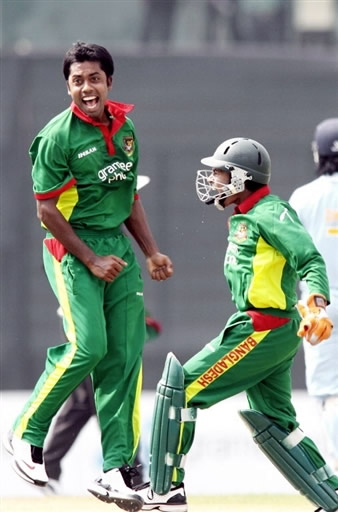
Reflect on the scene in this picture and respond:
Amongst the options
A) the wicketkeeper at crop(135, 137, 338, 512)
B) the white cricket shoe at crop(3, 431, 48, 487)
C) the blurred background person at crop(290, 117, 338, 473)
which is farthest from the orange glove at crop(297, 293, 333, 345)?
the blurred background person at crop(290, 117, 338, 473)

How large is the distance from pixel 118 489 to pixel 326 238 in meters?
1.90

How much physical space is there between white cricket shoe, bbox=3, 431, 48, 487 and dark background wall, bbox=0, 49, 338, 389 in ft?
16.6

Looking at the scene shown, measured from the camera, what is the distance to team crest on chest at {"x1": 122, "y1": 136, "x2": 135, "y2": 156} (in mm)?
6699

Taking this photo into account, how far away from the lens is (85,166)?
6586 mm

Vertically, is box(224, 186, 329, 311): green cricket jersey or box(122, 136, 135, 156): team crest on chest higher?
box(122, 136, 135, 156): team crest on chest

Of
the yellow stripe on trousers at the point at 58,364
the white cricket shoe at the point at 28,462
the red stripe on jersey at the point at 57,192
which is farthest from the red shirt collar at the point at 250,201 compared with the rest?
the white cricket shoe at the point at 28,462

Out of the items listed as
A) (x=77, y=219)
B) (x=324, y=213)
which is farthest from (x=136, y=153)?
(x=324, y=213)

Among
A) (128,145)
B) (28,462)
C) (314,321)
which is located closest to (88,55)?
(128,145)

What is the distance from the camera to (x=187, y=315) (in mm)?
11938

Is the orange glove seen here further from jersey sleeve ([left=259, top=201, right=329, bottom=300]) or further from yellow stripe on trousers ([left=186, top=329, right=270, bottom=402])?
yellow stripe on trousers ([left=186, top=329, right=270, bottom=402])

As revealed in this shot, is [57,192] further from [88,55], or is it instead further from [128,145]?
[88,55]

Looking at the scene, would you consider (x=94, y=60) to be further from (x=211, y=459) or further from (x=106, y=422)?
(x=211, y=459)

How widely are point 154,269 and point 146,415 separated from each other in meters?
2.26

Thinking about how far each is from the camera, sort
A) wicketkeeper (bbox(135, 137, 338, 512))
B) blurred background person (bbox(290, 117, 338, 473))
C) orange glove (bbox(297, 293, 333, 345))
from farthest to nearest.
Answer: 1. blurred background person (bbox(290, 117, 338, 473))
2. wicketkeeper (bbox(135, 137, 338, 512))
3. orange glove (bbox(297, 293, 333, 345))
